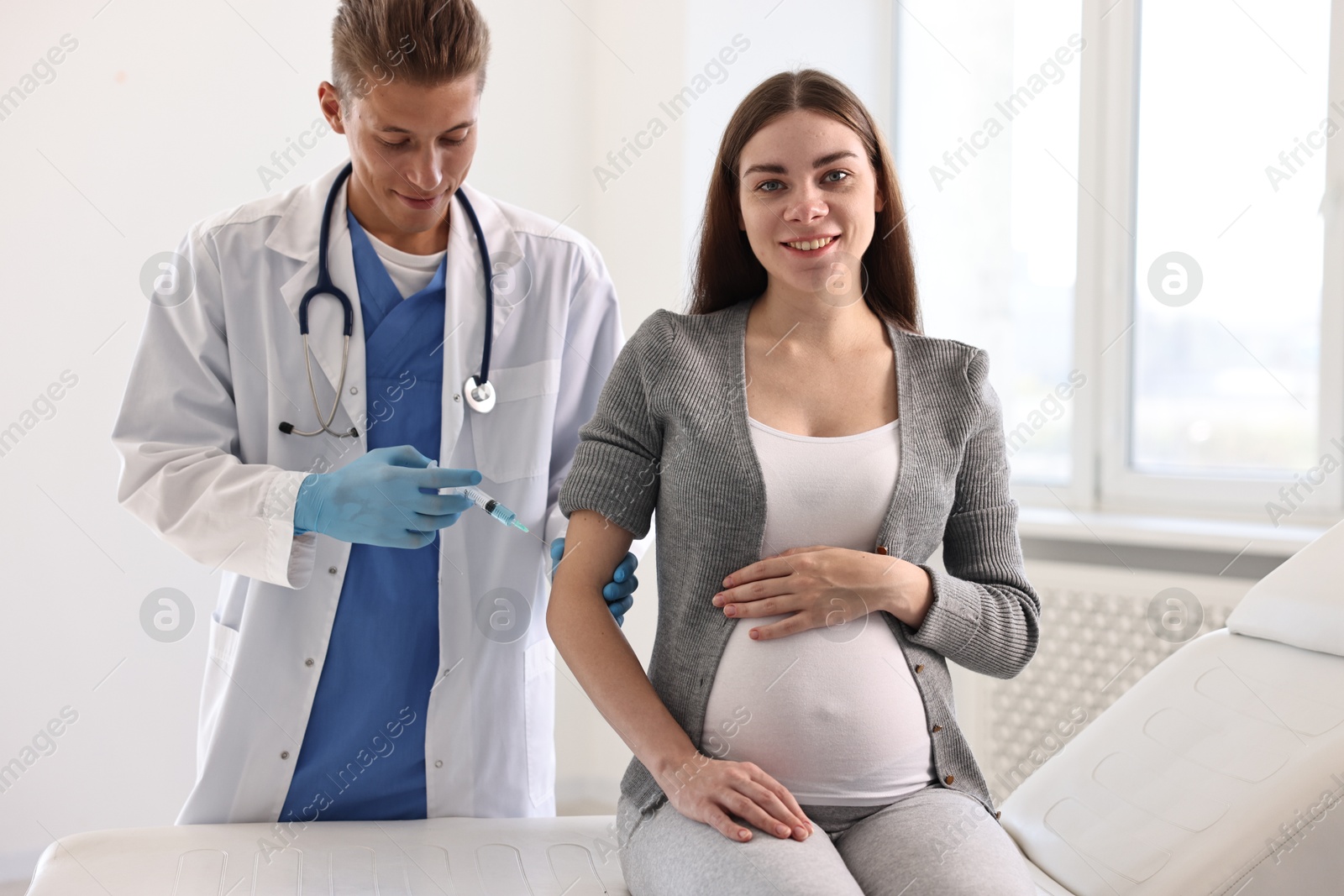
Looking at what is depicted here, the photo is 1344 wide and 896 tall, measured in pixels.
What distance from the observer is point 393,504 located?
1.29 metres

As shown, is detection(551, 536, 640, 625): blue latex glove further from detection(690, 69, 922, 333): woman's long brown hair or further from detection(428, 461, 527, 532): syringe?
detection(690, 69, 922, 333): woman's long brown hair

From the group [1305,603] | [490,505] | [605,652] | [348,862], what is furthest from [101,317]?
[1305,603]

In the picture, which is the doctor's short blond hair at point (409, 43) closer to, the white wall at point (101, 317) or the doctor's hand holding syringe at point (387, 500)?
the doctor's hand holding syringe at point (387, 500)

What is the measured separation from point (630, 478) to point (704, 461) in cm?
10

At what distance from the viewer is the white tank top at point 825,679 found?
109 centimetres

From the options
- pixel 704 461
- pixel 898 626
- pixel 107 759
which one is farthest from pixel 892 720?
pixel 107 759

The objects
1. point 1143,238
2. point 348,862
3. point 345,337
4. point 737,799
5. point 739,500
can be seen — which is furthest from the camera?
point 1143,238

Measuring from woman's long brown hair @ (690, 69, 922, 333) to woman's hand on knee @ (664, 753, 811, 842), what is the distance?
1.94 feet

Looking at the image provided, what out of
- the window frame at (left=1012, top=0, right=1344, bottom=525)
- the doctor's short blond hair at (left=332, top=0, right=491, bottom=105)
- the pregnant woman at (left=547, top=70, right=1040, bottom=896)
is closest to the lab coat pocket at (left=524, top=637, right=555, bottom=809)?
the pregnant woman at (left=547, top=70, right=1040, bottom=896)

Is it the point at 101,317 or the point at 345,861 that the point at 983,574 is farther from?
the point at 101,317

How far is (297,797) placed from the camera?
4.69 feet

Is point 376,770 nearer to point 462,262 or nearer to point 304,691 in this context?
point 304,691

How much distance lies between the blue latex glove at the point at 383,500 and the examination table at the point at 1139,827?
386 mm

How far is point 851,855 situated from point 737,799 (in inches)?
5.6
